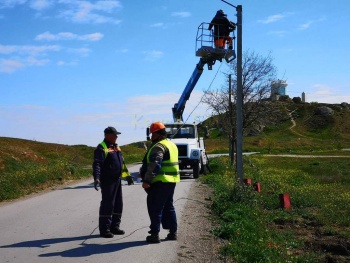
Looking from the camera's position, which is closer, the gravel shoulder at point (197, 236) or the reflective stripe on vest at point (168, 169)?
the gravel shoulder at point (197, 236)

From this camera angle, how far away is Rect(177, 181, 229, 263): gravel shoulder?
7.15m

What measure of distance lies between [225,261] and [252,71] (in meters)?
23.0

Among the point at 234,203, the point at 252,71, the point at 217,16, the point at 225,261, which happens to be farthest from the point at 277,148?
the point at 225,261

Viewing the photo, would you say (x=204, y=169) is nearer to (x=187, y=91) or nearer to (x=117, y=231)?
(x=187, y=91)

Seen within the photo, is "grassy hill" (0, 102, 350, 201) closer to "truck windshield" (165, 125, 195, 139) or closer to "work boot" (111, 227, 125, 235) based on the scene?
"truck windshield" (165, 125, 195, 139)

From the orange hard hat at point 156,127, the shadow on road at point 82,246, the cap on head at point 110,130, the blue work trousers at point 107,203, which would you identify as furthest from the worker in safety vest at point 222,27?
the shadow on road at point 82,246

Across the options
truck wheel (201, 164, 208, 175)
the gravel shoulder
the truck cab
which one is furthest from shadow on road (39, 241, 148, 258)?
truck wheel (201, 164, 208, 175)

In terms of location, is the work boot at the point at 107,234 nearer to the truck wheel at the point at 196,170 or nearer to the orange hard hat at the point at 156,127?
the orange hard hat at the point at 156,127

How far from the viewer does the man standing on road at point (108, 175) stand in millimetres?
8266

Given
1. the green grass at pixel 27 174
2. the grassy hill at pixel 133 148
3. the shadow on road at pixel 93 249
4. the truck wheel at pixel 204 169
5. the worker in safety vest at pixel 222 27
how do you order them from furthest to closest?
the truck wheel at pixel 204 169 < the grassy hill at pixel 133 148 < the worker in safety vest at pixel 222 27 < the green grass at pixel 27 174 < the shadow on road at pixel 93 249

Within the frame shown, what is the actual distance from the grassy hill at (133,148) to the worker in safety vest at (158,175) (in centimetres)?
781

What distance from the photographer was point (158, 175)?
308 inches

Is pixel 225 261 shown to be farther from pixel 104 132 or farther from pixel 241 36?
pixel 241 36

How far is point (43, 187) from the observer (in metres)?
18.1
